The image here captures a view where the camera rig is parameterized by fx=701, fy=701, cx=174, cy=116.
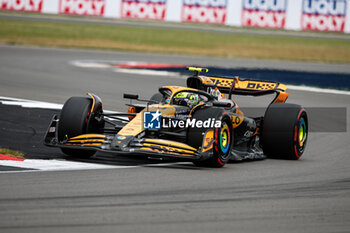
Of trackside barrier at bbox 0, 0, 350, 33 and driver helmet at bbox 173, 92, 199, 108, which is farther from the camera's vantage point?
trackside barrier at bbox 0, 0, 350, 33

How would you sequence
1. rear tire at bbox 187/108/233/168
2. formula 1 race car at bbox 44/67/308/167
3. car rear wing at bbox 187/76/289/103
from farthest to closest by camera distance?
1. car rear wing at bbox 187/76/289/103
2. rear tire at bbox 187/108/233/168
3. formula 1 race car at bbox 44/67/308/167

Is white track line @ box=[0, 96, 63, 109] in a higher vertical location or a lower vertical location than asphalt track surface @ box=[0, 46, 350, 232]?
lower

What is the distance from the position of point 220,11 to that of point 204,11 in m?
0.97

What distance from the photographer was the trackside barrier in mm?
39219

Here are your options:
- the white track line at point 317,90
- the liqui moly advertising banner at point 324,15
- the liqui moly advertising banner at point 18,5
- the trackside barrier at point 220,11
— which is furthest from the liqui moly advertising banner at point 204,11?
the white track line at point 317,90

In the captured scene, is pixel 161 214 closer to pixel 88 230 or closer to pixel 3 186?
pixel 88 230

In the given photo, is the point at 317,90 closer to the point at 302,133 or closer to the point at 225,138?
the point at 302,133

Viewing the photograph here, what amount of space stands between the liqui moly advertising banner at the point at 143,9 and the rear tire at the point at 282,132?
2982 centimetres

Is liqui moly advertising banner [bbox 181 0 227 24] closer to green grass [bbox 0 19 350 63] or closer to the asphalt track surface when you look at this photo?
green grass [bbox 0 19 350 63]

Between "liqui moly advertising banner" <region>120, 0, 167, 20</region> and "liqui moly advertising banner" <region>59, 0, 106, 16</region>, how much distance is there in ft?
4.39

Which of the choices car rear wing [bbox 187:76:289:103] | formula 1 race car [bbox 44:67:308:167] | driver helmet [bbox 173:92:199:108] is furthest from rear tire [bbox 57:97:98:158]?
car rear wing [bbox 187:76:289:103]

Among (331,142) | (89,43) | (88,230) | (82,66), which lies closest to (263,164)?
(331,142)

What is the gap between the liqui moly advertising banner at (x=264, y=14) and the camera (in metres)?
39.3

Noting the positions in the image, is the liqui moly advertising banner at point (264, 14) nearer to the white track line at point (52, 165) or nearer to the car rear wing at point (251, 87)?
the car rear wing at point (251, 87)
